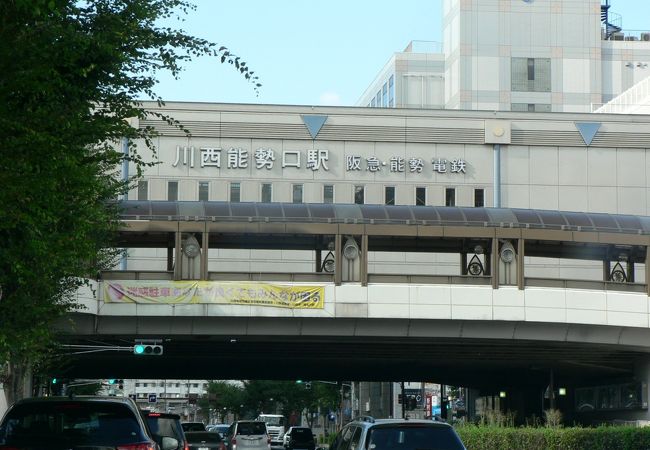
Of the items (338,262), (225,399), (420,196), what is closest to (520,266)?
(338,262)

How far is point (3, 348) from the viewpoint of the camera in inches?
825

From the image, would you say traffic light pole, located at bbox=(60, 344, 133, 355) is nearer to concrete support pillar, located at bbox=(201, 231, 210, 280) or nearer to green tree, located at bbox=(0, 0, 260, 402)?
concrete support pillar, located at bbox=(201, 231, 210, 280)

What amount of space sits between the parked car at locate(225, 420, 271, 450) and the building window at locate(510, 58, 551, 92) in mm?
57941

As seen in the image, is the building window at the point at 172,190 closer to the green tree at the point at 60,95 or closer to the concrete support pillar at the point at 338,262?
the concrete support pillar at the point at 338,262

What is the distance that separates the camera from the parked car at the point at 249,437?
158 ft

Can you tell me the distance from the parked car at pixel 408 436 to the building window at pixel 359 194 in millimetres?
50492

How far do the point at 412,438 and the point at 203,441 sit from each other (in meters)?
24.3

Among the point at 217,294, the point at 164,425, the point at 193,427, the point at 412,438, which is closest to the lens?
the point at 412,438

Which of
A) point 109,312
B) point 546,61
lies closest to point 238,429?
point 109,312

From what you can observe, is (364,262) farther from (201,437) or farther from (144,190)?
(144,190)

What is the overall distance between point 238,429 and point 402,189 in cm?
2282

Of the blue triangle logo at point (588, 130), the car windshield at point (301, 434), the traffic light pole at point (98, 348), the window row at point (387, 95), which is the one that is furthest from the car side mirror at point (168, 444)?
the window row at point (387, 95)

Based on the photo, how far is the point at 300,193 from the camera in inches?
2635

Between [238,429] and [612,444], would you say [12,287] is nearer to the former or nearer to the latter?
[612,444]
